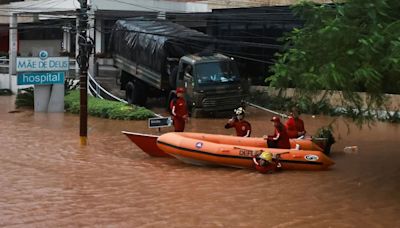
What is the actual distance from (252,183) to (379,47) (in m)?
4.57

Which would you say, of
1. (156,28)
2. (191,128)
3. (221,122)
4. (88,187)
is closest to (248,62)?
(156,28)

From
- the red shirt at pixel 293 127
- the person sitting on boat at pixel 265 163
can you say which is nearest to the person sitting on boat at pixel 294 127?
the red shirt at pixel 293 127

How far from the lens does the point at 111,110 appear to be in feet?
77.9

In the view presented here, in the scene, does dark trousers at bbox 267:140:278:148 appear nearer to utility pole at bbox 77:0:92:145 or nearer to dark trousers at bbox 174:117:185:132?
dark trousers at bbox 174:117:185:132

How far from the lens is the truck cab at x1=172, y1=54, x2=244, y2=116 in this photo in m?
22.6

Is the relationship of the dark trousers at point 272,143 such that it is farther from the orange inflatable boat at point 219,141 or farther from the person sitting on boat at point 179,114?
the person sitting on boat at point 179,114

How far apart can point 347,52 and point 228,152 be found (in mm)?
5043

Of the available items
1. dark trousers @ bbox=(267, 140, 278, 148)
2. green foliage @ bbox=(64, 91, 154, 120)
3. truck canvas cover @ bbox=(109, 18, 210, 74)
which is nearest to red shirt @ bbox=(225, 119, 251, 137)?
dark trousers @ bbox=(267, 140, 278, 148)

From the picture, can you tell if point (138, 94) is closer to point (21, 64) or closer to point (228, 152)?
point (21, 64)

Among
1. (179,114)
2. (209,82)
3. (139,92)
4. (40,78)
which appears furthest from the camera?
(139,92)

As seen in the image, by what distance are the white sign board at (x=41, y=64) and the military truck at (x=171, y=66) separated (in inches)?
114

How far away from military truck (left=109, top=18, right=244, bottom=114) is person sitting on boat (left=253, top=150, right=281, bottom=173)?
1048 centimetres

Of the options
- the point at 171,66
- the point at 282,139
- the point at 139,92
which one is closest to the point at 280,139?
the point at 282,139

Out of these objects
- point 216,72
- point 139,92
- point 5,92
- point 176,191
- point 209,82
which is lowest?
point 5,92
